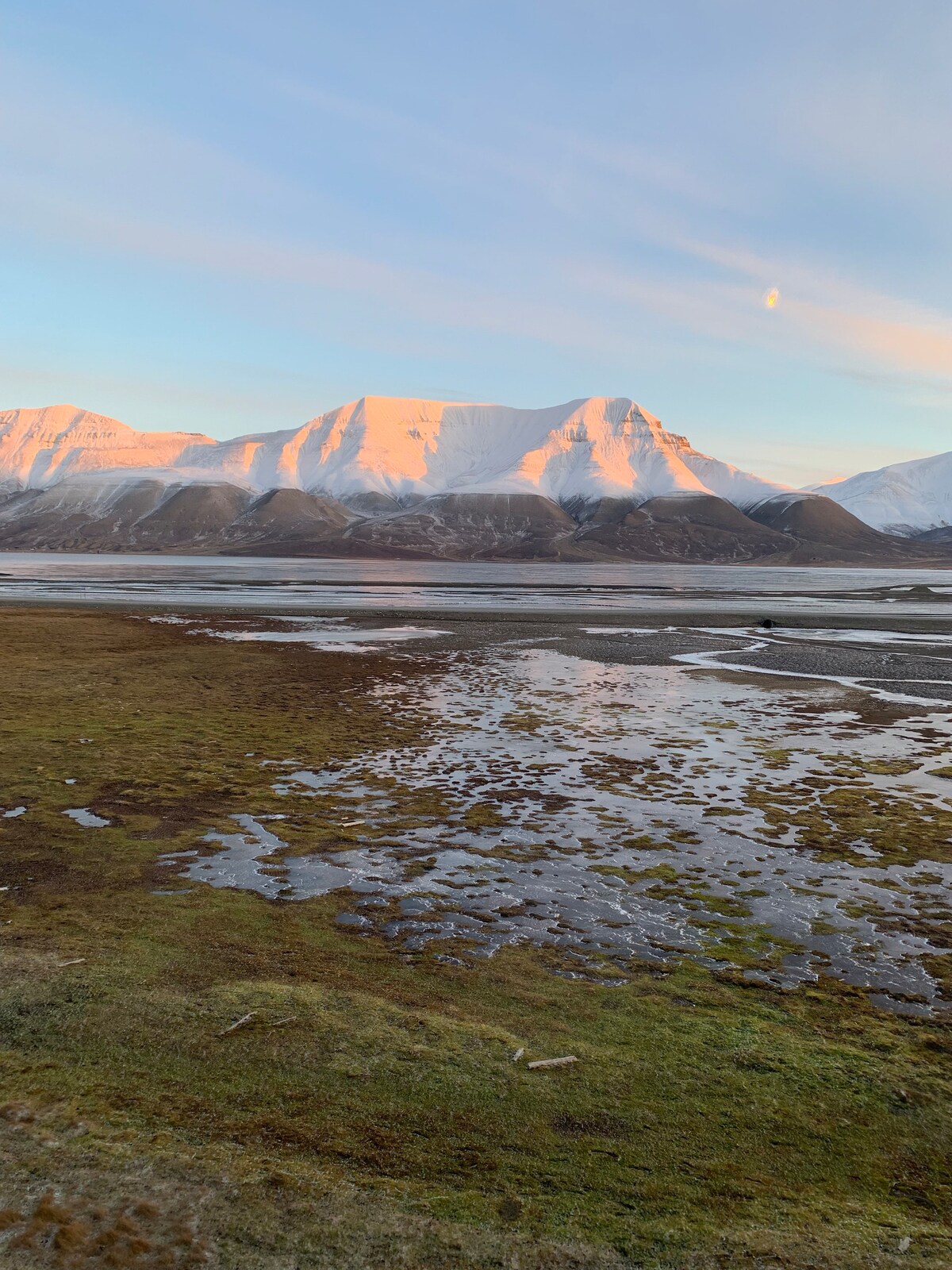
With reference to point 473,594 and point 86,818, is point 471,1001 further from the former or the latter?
point 473,594

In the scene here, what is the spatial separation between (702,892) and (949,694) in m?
24.3

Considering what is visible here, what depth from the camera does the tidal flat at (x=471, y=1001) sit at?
6090 millimetres

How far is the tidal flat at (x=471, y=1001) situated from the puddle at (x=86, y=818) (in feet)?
0.36

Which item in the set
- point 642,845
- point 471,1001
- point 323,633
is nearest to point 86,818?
point 471,1001

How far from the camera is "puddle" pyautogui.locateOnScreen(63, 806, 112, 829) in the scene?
15.1 meters

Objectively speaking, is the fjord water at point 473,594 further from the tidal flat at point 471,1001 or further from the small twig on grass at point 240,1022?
the small twig on grass at point 240,1022

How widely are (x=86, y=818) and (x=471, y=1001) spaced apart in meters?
9.55

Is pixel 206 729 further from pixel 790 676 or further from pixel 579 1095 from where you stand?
pixel 790 676

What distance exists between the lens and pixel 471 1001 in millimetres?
9320

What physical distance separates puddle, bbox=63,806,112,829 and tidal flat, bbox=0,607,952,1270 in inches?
4.4

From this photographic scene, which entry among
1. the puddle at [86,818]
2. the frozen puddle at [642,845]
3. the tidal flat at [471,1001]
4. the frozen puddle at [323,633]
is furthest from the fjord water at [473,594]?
the tidal flat at [471,1001]

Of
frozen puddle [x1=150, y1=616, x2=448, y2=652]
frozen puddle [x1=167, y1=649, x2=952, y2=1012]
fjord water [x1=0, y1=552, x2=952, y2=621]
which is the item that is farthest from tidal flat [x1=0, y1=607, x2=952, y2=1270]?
fjord water [x1=0, y1=552, x2=952, y2=621]

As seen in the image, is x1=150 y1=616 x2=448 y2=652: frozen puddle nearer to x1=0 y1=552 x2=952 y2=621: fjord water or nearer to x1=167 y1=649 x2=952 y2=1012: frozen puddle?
x1=0 y1=552 x2=952 y2=621: fjord water

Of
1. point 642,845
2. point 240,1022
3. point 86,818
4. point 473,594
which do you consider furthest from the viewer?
point 473,594
